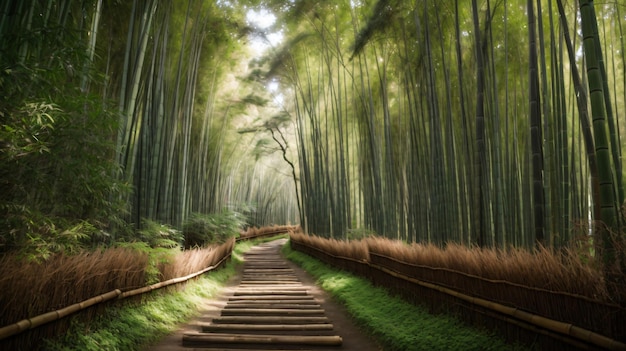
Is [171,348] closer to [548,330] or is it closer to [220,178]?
[548,330]

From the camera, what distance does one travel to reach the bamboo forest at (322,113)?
2520 mm

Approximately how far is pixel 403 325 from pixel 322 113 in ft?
27.1

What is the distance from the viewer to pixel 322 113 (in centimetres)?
1076

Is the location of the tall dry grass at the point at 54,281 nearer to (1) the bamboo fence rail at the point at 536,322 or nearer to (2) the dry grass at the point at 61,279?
(2) the dry grass at the point at 61,279

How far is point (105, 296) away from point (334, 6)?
5.98 metres

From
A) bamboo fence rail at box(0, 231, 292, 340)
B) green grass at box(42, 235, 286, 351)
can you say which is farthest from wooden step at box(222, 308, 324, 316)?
bamboo fence rail at box(0, 231, 292, 340)

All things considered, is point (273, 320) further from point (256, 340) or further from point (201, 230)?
point (201, 230)

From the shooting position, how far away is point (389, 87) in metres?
8.33

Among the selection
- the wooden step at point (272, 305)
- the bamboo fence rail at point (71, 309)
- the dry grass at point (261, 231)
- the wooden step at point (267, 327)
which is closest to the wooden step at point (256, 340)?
the wooden step at point (267, 327)

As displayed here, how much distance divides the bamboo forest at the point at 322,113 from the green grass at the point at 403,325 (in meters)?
0.63

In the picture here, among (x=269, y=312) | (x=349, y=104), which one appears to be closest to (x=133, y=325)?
(x=269, y=312)

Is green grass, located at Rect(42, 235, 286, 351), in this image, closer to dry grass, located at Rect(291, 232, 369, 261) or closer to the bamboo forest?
the bamboo forest

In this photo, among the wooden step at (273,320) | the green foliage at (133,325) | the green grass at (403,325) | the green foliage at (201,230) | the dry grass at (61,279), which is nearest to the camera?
the dry grass at (61,279)

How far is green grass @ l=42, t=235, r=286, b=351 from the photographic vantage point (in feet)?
7.25
